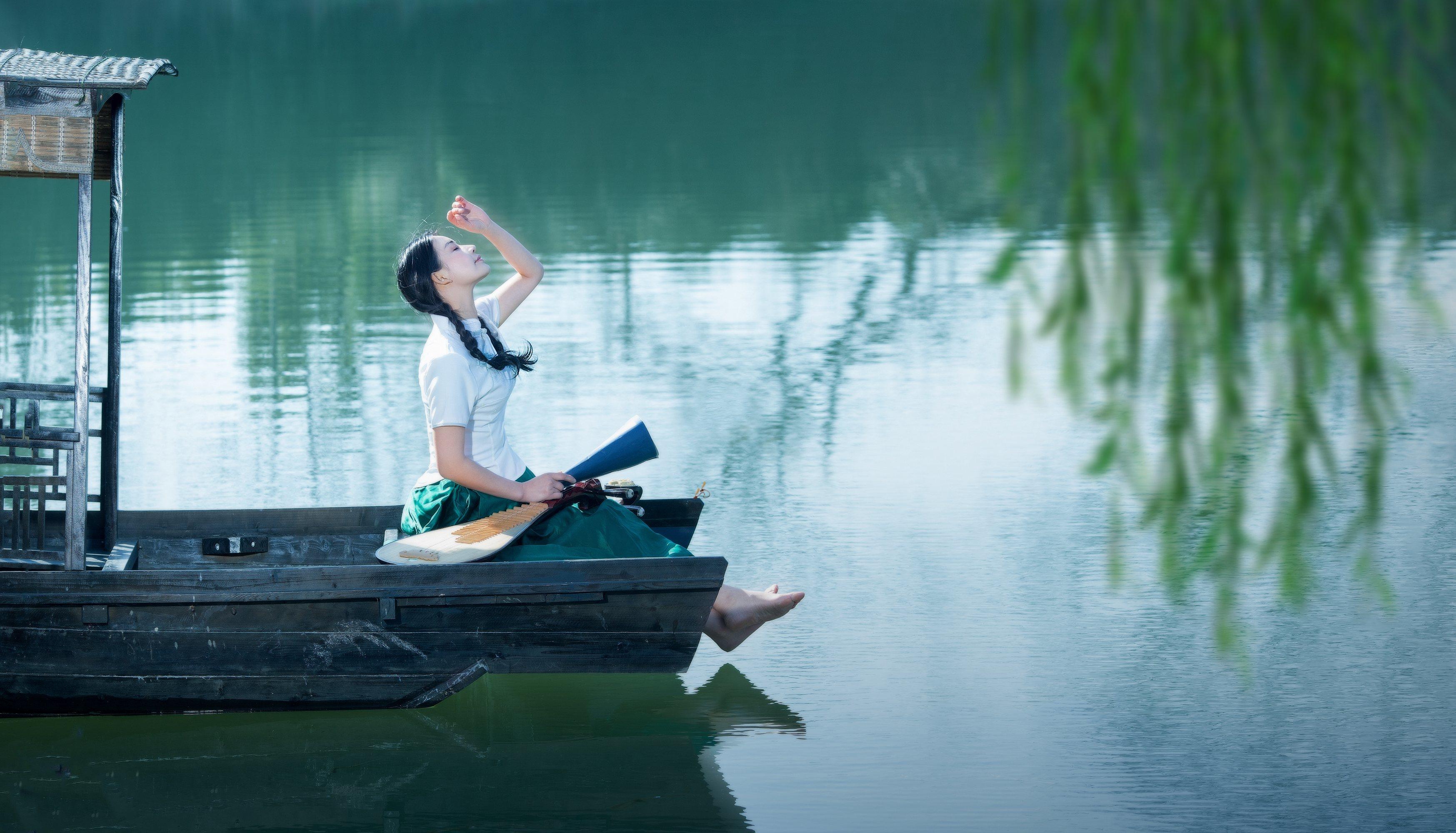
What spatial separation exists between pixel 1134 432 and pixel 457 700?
9.54 feet

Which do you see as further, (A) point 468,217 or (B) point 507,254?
(B) point 507,254

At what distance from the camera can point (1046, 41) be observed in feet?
87.2

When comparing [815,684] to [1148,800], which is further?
[815,684]

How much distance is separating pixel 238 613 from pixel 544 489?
0.93m

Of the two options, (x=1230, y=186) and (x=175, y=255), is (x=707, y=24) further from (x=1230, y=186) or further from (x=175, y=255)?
(x=1230, y=186)

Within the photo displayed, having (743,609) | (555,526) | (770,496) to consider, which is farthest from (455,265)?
(770,496)

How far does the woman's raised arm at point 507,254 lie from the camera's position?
17.7 ft

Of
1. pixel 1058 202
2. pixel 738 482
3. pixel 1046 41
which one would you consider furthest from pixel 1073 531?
pixel 1046 41

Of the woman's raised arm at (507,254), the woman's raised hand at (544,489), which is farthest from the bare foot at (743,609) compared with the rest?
the woman's raised arm at (507,254)

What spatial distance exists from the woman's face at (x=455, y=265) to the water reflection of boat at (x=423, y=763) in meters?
1.29

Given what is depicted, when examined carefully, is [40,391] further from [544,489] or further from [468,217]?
[544,489]

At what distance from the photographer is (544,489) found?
5109mm

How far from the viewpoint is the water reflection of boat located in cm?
462

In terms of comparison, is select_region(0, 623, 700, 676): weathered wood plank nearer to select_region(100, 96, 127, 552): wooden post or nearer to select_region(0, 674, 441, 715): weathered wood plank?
select_region(0, 674, 441, 715): weathered wood plank
